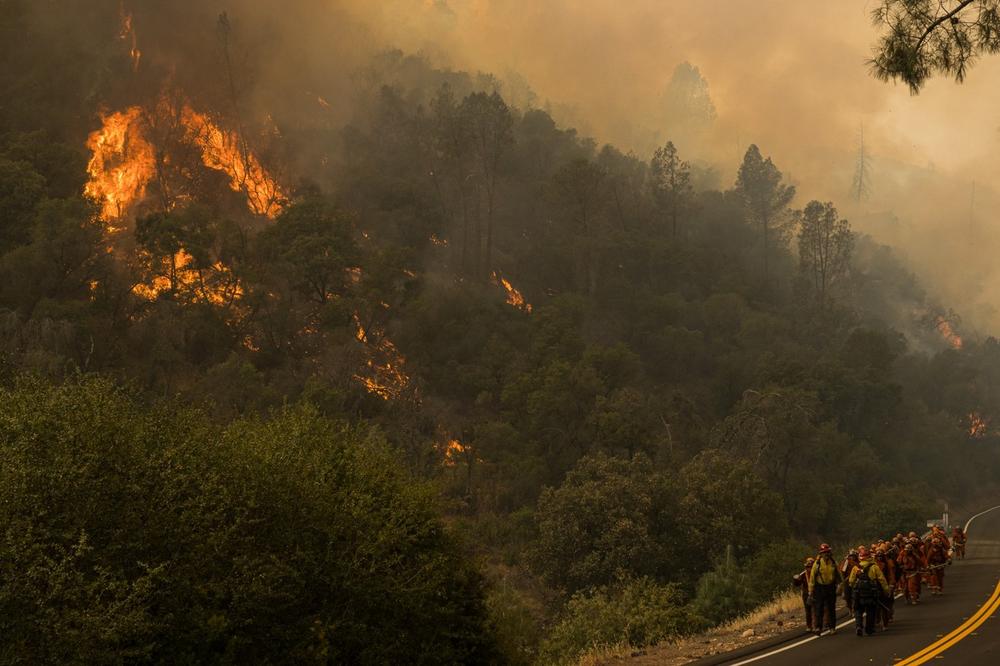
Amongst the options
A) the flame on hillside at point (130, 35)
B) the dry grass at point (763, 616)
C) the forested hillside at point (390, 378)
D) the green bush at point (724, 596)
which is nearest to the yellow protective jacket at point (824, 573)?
the dry grass at point (763, 616)

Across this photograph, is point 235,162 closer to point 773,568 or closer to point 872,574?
point 773,568

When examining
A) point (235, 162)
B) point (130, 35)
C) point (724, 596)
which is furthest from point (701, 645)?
point (130, 35)

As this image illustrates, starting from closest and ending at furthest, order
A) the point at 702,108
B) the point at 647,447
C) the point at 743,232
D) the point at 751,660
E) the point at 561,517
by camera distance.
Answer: the point at 751,660 → the point at 561,517 → the point at 647,447 → the point at 743,232 → the point at 702,108

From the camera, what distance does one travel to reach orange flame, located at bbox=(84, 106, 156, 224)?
230ft

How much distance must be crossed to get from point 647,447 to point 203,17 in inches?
2072

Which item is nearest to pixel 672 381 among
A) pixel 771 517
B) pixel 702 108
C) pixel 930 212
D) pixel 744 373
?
pixel 744 373

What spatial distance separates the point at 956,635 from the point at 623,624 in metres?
12.3

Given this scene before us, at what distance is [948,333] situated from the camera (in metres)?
146

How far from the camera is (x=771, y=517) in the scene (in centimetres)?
5131

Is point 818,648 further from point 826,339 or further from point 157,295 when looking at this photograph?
point 826,339

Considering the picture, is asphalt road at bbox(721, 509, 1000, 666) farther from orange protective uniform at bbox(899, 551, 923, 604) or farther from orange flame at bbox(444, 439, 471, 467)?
orange flame at bbox(444, 439, 471, 467)

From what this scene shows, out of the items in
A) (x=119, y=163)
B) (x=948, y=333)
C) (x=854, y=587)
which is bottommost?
(x=854, y=587)

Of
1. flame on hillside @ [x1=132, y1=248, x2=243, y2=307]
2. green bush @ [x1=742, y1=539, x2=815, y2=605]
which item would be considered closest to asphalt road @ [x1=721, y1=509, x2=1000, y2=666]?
green bush @ [x1=742, y1=539, x2=815, y2=605]

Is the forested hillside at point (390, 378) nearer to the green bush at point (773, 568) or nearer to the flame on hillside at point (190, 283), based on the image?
the green bush at point (773, 568)
